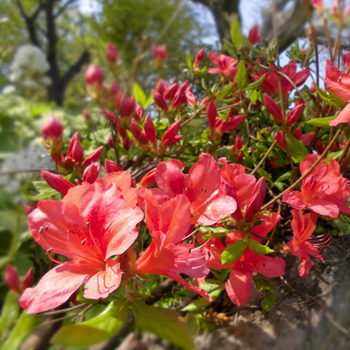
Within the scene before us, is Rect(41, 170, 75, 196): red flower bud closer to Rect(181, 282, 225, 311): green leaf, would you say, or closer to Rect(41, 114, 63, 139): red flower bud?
Rect(41, 114, 63, 139): red flower bud

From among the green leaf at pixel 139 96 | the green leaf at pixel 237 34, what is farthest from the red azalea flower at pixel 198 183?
the green leaf at pixel 139 96

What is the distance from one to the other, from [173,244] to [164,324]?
0.35ft

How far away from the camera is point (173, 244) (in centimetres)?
40

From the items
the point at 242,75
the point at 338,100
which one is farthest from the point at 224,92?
the point at 338,100

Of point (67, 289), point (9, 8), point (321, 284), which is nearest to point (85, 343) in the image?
point (67, 289)

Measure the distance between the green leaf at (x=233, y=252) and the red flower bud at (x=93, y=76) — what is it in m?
0.34

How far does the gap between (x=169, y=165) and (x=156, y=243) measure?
17 cm

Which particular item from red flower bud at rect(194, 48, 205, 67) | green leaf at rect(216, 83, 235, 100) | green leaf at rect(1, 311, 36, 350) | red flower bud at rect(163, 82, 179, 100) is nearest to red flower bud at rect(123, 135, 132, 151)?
red flower bud at rect(163, 82, 179, 100)

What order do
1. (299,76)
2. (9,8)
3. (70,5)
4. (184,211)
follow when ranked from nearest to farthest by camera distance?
1. (184,211)
2. (299,76)
3. (9,8)
4. (70,5)

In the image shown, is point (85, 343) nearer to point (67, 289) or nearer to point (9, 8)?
point (67, 289)

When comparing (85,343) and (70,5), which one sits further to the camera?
(70,5)

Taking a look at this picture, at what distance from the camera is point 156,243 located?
373 millimetres

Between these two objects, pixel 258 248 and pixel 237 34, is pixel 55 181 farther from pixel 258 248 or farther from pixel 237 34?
pixel 237 34

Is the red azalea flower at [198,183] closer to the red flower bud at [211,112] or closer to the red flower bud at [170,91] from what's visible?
the red flower bud at [211,112]
